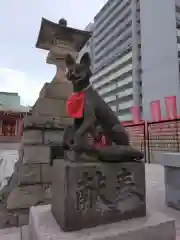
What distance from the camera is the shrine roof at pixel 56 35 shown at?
3.28 meters

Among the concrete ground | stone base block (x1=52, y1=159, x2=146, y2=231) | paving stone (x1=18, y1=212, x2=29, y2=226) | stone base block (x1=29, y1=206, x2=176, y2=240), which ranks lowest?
paving stone (x1=18, y1=212, x2=29, y2=226)

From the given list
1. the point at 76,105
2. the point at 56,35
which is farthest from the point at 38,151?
the point at 56,35

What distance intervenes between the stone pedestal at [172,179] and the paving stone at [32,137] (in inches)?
79.3

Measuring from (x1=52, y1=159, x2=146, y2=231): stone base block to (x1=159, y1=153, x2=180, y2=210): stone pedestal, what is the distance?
1204mm

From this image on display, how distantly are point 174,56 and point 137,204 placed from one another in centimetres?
2807

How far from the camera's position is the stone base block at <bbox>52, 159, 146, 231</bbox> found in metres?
1.47

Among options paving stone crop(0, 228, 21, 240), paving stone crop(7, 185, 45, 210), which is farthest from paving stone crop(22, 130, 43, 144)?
paving stone crop(0, 228, 21, 240)

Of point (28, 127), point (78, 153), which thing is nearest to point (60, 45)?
point (28, 127)

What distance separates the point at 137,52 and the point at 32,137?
35651 millimetres

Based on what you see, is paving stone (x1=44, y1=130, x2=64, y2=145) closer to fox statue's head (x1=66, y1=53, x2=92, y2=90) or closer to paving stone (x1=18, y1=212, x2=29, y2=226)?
paving stone (x1=18, y1=212, x2=29, y2=226)

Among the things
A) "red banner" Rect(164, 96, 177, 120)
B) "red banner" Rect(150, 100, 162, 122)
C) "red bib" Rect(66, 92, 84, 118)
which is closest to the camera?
"red bib" Rect(66, 92, 84, 118)

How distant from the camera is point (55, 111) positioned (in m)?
3.27

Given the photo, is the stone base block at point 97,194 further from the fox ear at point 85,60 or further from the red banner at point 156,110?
the red banner at point 156,110

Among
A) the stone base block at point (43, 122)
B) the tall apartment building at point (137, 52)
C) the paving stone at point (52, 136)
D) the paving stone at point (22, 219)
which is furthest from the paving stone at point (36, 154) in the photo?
the tall apartment building at point (137, 52)
